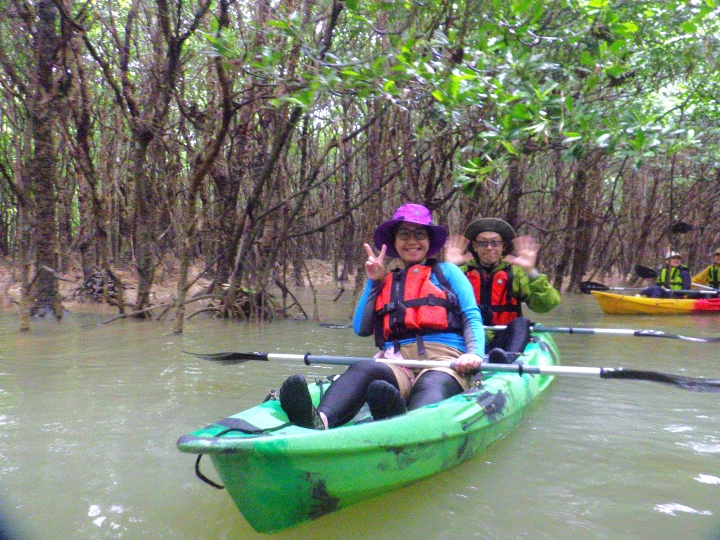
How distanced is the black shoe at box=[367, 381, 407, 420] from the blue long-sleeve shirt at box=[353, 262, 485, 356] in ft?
2.61

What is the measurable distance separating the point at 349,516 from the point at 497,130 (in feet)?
9.67

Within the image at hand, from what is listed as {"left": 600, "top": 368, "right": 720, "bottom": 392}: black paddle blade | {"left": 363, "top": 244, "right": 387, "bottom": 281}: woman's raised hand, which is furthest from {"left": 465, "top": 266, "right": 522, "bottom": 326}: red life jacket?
{"left": 600, "top": 368, "right": 720, "bottom": 392}: black paddle blade

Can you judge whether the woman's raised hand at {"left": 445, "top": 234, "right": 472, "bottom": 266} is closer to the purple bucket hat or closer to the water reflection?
the purple bucket hat

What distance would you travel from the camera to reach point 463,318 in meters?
3.40

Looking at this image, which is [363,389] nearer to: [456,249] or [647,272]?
[456,249]

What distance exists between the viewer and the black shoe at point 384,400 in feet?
8.29

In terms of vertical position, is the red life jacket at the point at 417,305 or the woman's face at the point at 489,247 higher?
the woman's face at the point at 489,247

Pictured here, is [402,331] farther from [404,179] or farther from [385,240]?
[404,179]

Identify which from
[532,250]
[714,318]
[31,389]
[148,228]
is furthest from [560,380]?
[714,318]

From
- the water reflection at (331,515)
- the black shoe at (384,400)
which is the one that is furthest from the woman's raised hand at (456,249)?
the black shoe at (384,400)

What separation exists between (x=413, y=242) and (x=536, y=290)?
1398mm

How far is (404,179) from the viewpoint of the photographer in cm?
895

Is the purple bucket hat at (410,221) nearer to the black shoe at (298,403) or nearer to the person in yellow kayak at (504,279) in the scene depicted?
the person in yellow kayak at (504,279)

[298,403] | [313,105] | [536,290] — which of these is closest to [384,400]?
[298,403]
